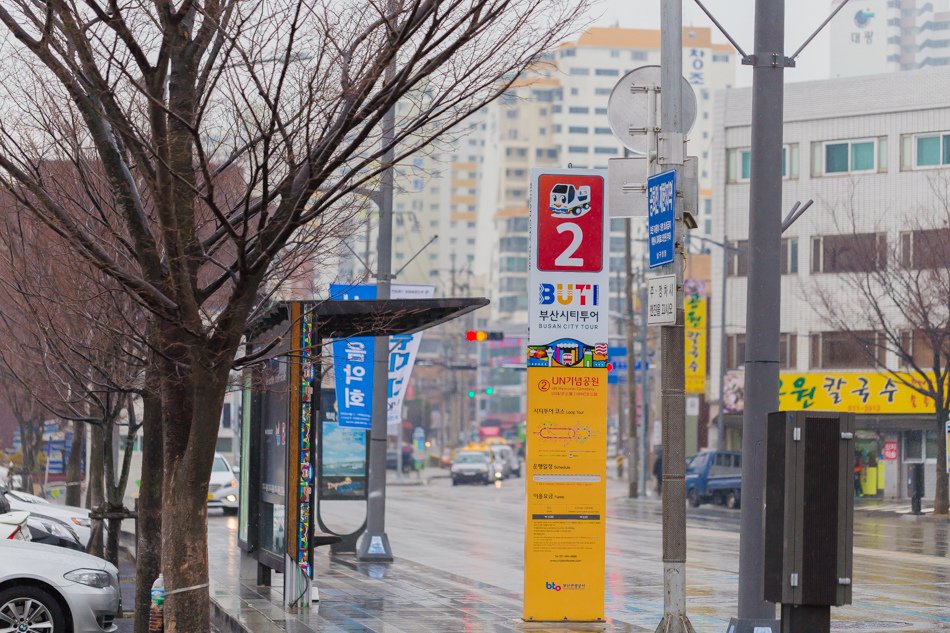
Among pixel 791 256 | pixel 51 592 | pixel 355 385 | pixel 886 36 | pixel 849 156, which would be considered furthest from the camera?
pixel 886 36

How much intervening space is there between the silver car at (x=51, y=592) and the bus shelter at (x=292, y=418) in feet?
6.90

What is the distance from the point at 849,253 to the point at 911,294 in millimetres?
5611

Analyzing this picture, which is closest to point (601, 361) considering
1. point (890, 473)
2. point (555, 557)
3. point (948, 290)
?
point (555, 557)

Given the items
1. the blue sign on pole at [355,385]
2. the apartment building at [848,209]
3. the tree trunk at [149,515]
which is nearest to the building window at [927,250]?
the apartment building at [848,209]

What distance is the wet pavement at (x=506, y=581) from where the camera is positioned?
45.2 feet

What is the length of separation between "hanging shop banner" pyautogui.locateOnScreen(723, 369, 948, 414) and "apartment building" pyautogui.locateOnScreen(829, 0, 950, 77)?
13114 centimetres

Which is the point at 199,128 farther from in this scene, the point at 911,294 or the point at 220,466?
the point at 911,294

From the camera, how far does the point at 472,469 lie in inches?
2709

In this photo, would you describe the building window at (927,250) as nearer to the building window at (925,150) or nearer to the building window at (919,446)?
the building window at (925,150)

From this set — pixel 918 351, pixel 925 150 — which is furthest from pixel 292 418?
pixel 925 150

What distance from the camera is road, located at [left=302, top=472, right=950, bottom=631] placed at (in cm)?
1498

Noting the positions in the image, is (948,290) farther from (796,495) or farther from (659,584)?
(796,495)

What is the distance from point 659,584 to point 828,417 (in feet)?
33.4

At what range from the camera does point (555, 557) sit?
13.3 m
